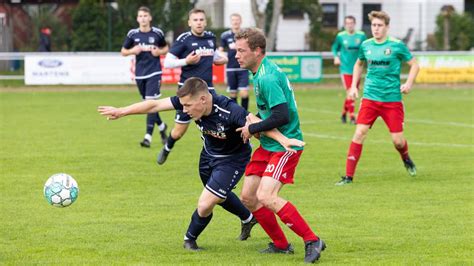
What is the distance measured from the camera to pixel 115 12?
35.5 m

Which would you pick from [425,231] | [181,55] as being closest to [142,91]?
[181,55]

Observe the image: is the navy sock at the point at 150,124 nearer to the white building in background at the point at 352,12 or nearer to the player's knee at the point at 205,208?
the player's knee at the point at 205,208

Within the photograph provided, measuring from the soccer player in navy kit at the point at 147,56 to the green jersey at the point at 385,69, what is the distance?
489 centimetres

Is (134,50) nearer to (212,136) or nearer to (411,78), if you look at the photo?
(411,78)

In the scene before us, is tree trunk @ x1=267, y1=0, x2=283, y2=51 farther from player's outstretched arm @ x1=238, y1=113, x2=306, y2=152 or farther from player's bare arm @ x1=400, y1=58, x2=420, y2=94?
player's outstretched arm @ x1=238, y1=113, x2=306, y2=152

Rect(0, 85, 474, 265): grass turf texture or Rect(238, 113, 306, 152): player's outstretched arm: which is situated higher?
Rect(238, 113, 306, 152): player's outstretched arm

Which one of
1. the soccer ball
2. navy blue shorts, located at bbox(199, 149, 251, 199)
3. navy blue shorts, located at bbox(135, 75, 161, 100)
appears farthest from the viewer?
navy blue shorts, located at bbox(135, 75, 161, 100)

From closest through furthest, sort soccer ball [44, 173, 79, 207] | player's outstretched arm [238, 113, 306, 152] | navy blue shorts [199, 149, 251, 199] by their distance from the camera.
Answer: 1. player's outstretched arm [238, 113, 306, 152]
2. navy blue shorts [199, 149, 251, 199]
3. soccer ball [44, 173, 79, 207]

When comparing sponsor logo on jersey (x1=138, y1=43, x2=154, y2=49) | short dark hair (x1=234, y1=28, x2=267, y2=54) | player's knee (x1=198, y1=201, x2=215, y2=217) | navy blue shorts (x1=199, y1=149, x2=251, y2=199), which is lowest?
player's knee (x1=198, y1=201, x2=215, y2=217)

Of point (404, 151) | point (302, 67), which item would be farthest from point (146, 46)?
point (302, 67)

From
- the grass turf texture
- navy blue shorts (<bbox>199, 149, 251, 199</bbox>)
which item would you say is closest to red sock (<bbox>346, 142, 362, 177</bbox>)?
the grass turf texture

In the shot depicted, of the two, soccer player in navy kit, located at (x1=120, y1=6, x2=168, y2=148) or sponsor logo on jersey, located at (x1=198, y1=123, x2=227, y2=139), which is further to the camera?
soccer player in navy kit, located at (x1=120, y1=6, x2=168, y2=148)

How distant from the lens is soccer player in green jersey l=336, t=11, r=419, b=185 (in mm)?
12117

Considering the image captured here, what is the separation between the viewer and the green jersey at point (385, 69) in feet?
39.9
